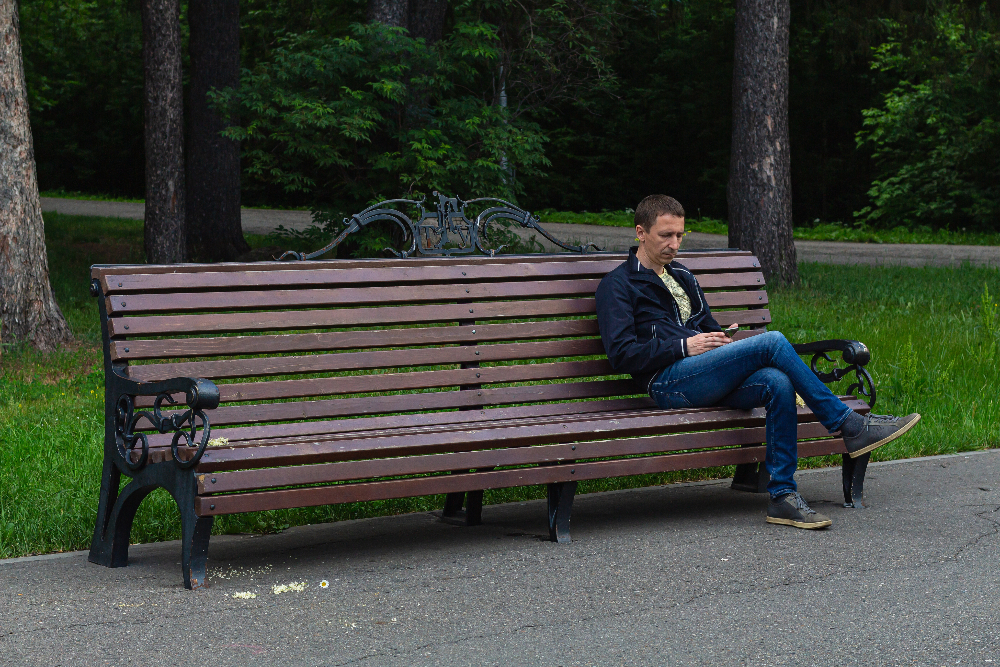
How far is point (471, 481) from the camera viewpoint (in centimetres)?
460

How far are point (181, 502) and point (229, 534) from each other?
0.93m

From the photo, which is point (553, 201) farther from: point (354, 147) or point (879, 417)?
point (879, 417)

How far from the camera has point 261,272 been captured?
4992 mm

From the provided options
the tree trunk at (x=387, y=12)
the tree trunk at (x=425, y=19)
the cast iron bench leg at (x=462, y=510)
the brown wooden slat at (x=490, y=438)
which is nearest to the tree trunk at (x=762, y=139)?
the tree trunk at (x=425, y=19)

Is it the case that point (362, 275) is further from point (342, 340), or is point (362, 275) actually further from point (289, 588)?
point (289, 588)

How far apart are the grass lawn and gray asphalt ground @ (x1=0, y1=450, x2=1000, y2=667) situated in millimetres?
272

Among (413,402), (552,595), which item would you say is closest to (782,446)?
(552,595)

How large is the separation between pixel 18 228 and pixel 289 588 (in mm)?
5780

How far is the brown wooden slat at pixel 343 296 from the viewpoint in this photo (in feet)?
15.4

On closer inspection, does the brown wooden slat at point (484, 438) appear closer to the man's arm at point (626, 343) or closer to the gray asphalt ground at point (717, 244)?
the man's arm at point (626, 343)

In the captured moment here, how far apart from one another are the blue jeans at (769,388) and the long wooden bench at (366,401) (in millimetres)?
103

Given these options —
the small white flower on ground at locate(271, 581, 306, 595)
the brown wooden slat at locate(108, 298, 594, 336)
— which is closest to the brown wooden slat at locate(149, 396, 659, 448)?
the brown wooden slat at locate(108, 298, 594, 336)

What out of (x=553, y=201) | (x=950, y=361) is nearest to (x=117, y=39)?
(x=553, y=201)

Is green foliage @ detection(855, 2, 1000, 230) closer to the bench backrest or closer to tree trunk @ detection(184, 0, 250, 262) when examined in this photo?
tree trunk @ detection(184, 0, 250, 262)
